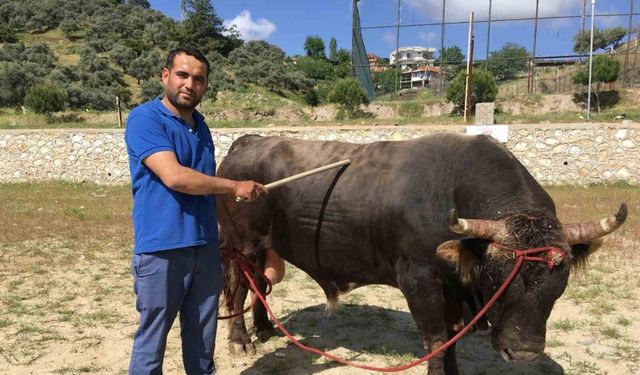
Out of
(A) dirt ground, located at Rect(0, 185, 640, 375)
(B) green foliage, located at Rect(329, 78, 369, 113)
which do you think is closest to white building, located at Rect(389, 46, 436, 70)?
(B) green foliage, located at Rect(329, 78, 369, 113)

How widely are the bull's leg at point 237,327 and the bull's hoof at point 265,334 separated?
0.29 m

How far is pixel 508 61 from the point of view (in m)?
26.8

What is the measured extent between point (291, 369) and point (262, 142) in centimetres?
205

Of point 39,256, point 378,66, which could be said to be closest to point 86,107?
point 378,66

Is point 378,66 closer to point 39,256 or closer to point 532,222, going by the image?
point 39,256

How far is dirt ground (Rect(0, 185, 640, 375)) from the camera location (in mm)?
4293

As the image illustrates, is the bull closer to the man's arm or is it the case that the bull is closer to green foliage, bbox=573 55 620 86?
the man's arm

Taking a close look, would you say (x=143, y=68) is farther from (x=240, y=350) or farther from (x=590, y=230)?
(x=590, y=230)

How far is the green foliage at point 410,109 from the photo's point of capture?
23.0 m

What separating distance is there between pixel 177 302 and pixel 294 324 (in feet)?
8.58

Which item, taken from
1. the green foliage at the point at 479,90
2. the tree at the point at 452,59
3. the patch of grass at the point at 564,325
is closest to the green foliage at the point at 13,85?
the tree at the point at 452,59

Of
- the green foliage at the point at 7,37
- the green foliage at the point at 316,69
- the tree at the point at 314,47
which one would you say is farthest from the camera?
the tree at the point at 314,47

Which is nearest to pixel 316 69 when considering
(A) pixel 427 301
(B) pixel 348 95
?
(B) pixel 348 95

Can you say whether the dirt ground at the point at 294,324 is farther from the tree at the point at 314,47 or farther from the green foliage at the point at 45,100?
the tree at the point at 314,47
